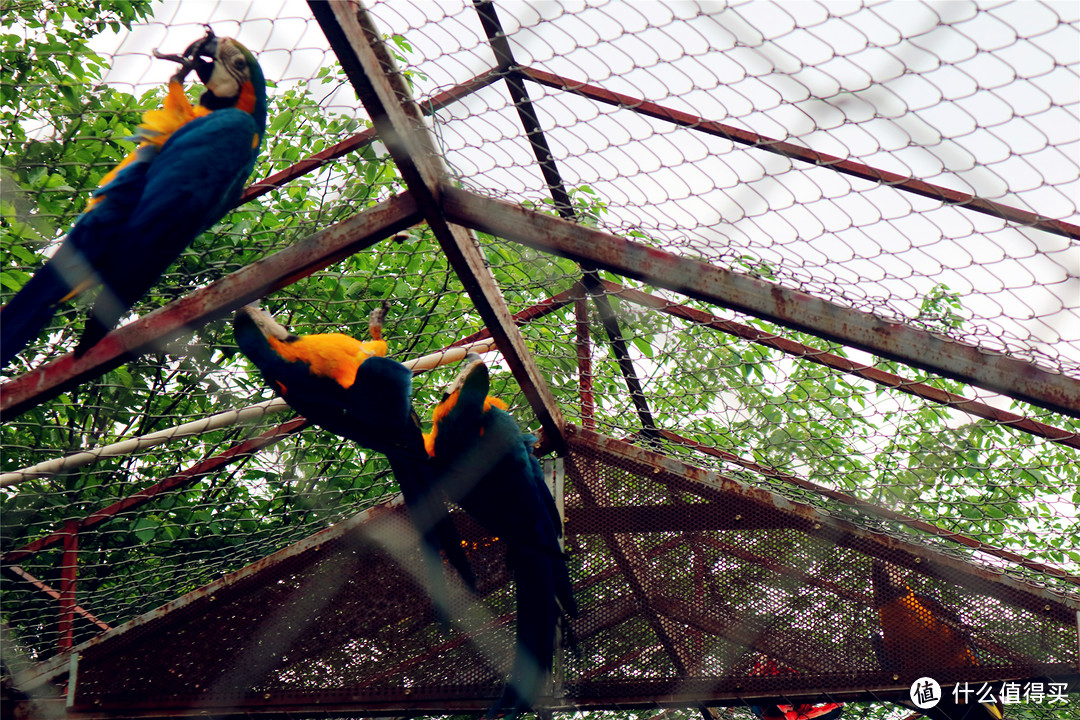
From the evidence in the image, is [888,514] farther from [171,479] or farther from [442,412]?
[171,479]

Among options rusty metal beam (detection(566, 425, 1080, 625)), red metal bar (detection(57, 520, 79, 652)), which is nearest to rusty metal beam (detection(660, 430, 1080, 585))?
rusty metal beam (detection(566, 425, 1080, 625))

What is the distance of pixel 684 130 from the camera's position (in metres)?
1.51

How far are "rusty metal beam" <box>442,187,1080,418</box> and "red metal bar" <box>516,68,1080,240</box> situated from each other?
222 millimetres

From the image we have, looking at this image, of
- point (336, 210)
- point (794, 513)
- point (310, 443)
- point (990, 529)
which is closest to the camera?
point (336, 210)

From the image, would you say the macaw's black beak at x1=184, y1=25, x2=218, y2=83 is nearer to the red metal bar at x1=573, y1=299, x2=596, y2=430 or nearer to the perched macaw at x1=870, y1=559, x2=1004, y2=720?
the red metal bar at x1=573, y1=299, x2=596, y2=430

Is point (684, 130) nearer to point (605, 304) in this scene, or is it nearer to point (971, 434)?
point (605, 304)

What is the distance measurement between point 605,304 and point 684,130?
614 mm

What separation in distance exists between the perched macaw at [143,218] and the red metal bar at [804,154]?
1.79ft

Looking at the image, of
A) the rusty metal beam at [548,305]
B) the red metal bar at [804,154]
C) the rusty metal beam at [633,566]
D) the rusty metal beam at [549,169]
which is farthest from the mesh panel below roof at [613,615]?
the red metal bar at [804,154]

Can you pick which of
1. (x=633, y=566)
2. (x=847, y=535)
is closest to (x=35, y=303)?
(x=633, y=566)

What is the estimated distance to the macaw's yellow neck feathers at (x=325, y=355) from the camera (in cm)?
173

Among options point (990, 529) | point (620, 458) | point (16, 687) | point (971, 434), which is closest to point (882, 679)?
point (971, 434)

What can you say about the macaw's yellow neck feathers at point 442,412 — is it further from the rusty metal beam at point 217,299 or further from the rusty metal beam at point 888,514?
the rusty metal beam at point 888,514

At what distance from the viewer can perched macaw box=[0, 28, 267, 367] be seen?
4.47 ft
